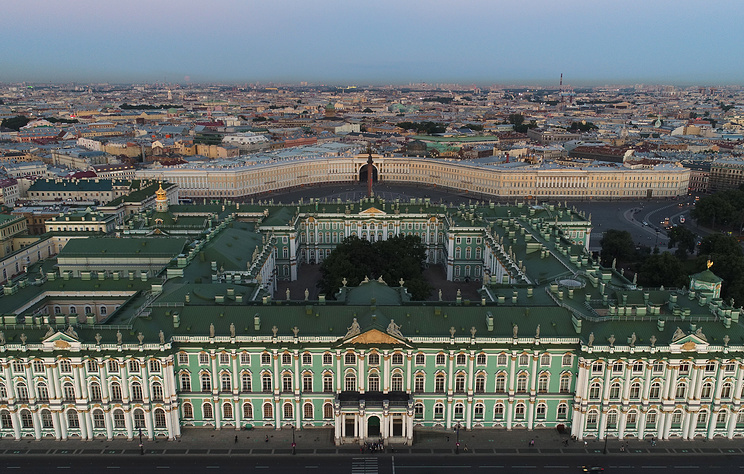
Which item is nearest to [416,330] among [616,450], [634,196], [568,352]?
[568,352]

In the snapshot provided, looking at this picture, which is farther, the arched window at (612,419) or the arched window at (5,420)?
the arched window at (612,419)

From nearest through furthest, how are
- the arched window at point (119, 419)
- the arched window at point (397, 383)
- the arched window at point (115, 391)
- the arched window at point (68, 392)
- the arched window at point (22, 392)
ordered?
the arched window at point (22, 392)
the arched window at point (68, 392)
the arched window at point (115, 391)
the arched window at point (119, 419)
the arched window at point (397, 383)

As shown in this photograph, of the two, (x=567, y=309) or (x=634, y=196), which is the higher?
(x=567, y=309)

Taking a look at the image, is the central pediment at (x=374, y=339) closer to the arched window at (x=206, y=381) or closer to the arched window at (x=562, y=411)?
the arched window at (x=206, y=381)

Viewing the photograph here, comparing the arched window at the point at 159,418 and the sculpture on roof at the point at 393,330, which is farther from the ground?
the sculpture on roof at the point at 393,330

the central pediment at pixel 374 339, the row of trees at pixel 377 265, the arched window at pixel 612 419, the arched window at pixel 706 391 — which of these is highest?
the central pediment at pixel 374 339

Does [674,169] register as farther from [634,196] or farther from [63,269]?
[63,269]

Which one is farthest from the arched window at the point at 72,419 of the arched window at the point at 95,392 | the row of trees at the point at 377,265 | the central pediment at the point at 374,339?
the row of trees at the point at 377,265
